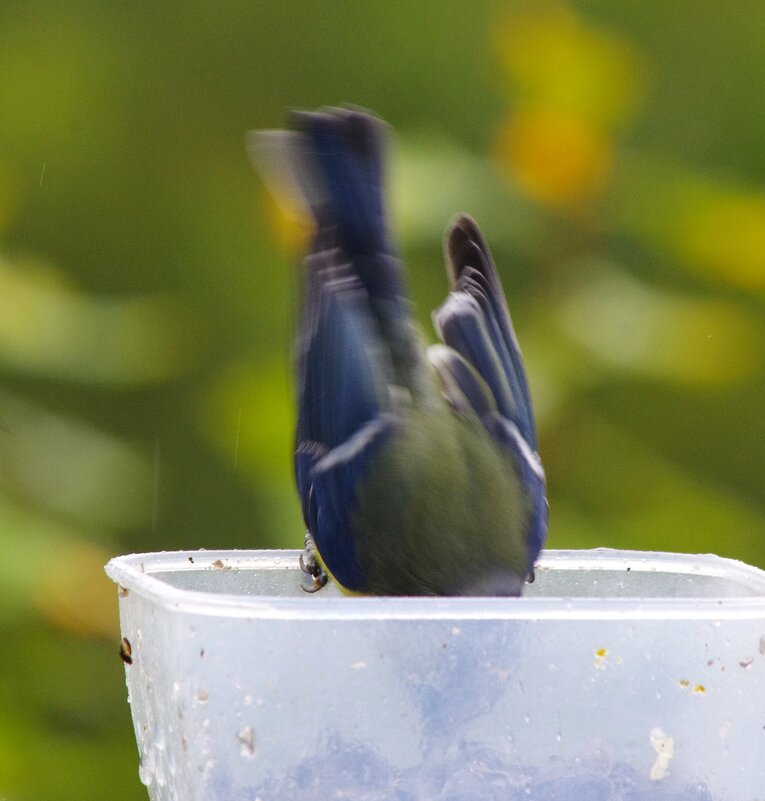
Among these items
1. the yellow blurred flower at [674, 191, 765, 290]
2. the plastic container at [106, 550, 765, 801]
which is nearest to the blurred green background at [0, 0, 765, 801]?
the yellow blurred flower at [674, 191, 765, 290]

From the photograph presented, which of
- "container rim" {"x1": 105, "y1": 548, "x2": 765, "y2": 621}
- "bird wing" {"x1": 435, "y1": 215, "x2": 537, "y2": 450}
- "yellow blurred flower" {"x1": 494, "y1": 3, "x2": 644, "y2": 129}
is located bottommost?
"container rim" {"x1": 105, "y1": 548, "x2": 765, "y2": 621}

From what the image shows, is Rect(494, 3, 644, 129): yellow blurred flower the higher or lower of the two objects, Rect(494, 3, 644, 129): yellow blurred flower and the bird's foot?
the higher

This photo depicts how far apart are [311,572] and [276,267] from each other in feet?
2.49

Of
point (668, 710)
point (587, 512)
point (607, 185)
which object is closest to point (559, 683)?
point (668, 710)

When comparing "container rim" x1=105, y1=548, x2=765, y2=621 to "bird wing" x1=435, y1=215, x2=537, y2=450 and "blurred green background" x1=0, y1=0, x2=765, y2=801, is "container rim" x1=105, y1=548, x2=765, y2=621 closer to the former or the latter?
"bird wing" x1=435, y1=215, x2=537, y2=450

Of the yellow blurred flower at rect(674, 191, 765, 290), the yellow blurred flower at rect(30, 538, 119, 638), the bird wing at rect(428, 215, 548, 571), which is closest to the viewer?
the bird wing at rect(428, 215, 548, 571)

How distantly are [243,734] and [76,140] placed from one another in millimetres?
1267

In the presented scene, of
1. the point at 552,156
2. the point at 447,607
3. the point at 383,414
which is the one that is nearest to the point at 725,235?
the point at 552,156

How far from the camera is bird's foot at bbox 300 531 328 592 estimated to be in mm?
908

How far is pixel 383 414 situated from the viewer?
0.87 m

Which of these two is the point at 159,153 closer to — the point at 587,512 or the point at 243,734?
the point at 587,512

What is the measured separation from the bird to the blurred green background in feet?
1.65

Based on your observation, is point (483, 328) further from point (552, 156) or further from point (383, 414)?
point (552, 156)

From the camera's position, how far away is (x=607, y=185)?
1.61 metres
